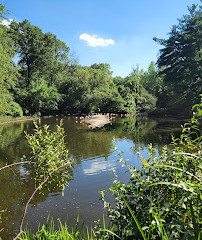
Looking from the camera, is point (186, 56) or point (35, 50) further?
point (35, 50)

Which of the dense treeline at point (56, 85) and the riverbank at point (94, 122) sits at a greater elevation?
the dense treeline at point (56, 85)

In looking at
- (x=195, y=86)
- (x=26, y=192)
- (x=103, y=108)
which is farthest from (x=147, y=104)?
(x=26, y=192)

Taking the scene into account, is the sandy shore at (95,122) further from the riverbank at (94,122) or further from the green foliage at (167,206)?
the green foliage at (167,206)

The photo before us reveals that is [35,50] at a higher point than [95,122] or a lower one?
higher

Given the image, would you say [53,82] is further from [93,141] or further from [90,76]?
[93,141]

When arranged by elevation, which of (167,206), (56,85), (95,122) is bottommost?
(95,122)

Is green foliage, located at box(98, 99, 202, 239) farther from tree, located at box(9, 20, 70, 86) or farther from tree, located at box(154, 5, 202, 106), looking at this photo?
tree, located at box(9, 20, 70, 86)

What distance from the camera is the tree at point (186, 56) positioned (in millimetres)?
22328

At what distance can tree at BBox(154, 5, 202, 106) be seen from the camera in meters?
22.3

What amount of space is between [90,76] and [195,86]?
22.3 meters

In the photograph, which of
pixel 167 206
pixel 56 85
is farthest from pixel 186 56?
pixel 56 85

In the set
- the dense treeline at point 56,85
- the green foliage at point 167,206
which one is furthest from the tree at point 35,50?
the green foliage at point 167,206

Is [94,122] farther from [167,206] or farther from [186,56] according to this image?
[167,206]

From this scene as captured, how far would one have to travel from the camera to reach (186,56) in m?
23.8
